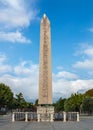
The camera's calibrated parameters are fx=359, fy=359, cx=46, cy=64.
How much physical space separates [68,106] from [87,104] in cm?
1536

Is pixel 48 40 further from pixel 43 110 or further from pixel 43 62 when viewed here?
pixel 43 110

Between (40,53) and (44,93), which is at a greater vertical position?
(40,53)

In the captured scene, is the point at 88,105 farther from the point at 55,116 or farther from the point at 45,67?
the point at 45,67

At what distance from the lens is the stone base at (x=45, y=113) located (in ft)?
120

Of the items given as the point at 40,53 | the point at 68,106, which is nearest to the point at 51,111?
the point at 40,53

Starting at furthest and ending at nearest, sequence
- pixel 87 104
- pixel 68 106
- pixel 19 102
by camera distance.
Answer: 1. pixel 19 102
2. pixel 68 106
3. pixel 87 104

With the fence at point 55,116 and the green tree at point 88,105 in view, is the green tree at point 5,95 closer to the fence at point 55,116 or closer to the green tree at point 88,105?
the green tree at point 88,105

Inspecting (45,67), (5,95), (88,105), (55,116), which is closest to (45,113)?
(55,116)

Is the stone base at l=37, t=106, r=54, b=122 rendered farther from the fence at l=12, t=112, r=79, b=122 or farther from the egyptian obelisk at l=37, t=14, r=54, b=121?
the fence at l=12, t=112, r=79, b=122

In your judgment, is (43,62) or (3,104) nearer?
(43,62)

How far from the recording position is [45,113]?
36750 mm

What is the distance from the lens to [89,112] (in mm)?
89625

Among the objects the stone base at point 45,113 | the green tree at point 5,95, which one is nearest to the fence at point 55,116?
the stone base at point 45,113

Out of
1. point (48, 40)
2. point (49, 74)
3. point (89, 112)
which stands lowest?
point (89, 112)
